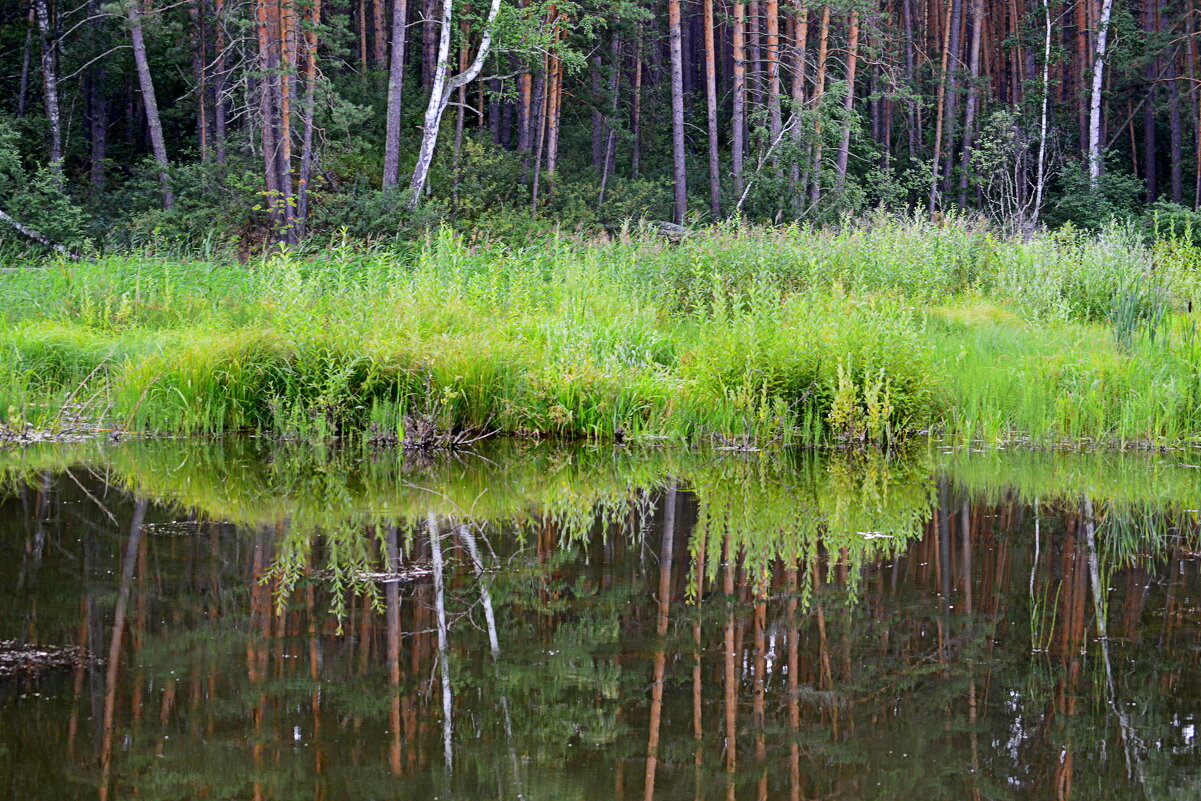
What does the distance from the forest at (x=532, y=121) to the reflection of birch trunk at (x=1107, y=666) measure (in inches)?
506

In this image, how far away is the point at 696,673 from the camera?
393cm

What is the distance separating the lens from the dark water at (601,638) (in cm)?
319

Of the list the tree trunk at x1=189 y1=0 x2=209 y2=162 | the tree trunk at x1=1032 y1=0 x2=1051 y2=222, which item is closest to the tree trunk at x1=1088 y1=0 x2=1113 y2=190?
the tree trunk at x1=1032 y1=0 x2=1051 y2=222

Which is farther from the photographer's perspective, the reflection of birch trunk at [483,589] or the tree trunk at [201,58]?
the tree trunk at [201,58]

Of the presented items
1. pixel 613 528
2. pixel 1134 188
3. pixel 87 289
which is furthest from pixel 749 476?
pixel 1134 188

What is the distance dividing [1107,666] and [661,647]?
156 cm

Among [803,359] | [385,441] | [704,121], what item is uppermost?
[704,121]

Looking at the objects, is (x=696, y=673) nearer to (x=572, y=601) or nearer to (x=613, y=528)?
(x=572, y=601)

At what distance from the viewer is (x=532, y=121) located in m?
31.3

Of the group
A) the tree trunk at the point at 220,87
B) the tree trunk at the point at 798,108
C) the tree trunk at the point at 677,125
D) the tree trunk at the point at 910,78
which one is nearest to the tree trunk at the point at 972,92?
the tree trunk at the point at 910,78

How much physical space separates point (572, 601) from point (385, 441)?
4.50 m

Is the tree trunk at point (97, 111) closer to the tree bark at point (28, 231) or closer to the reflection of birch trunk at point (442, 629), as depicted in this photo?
the tree bark at point (28, 231)

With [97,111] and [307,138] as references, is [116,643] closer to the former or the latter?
[307,138]

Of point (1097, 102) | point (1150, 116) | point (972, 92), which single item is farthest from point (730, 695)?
point (1150, 116)
